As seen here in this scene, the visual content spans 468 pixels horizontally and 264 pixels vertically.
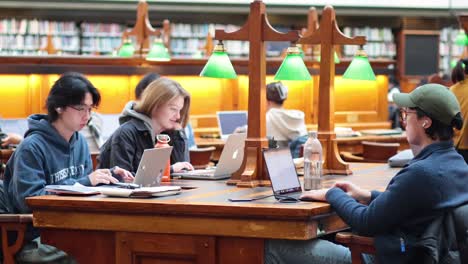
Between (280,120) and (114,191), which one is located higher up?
(280,120)

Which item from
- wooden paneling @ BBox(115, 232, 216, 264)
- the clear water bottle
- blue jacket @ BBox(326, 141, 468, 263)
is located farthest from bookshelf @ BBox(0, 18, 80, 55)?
blue jacket @ BBox(326, 141, 468, 263)

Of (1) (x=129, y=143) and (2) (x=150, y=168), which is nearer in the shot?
(2) (x=150, y=168)

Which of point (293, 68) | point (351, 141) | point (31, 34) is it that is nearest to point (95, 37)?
point (31, 34)

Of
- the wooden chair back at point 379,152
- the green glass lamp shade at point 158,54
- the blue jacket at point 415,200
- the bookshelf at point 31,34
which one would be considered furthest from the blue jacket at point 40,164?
the bookshelf at point 31,34

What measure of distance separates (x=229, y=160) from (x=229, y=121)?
509cm

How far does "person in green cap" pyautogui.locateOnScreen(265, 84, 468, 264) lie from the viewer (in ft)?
12.0

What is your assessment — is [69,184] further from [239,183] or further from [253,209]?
[253,209]

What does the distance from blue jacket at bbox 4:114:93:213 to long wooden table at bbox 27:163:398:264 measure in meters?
0.33

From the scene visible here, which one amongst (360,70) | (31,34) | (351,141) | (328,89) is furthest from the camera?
(31,34)

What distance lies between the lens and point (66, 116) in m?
4.73

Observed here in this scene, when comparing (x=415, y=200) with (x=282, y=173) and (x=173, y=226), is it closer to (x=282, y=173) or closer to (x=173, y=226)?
(x=282, y=173)

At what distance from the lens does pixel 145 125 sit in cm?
542

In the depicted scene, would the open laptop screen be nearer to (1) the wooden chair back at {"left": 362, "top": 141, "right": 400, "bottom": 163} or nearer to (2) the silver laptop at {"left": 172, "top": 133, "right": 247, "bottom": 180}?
(2) the silver laptop at {"left": 172, "top": 133, "right": 247, "bottom": 180}

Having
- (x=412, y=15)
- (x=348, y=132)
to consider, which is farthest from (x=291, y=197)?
(x=412, y=15)
